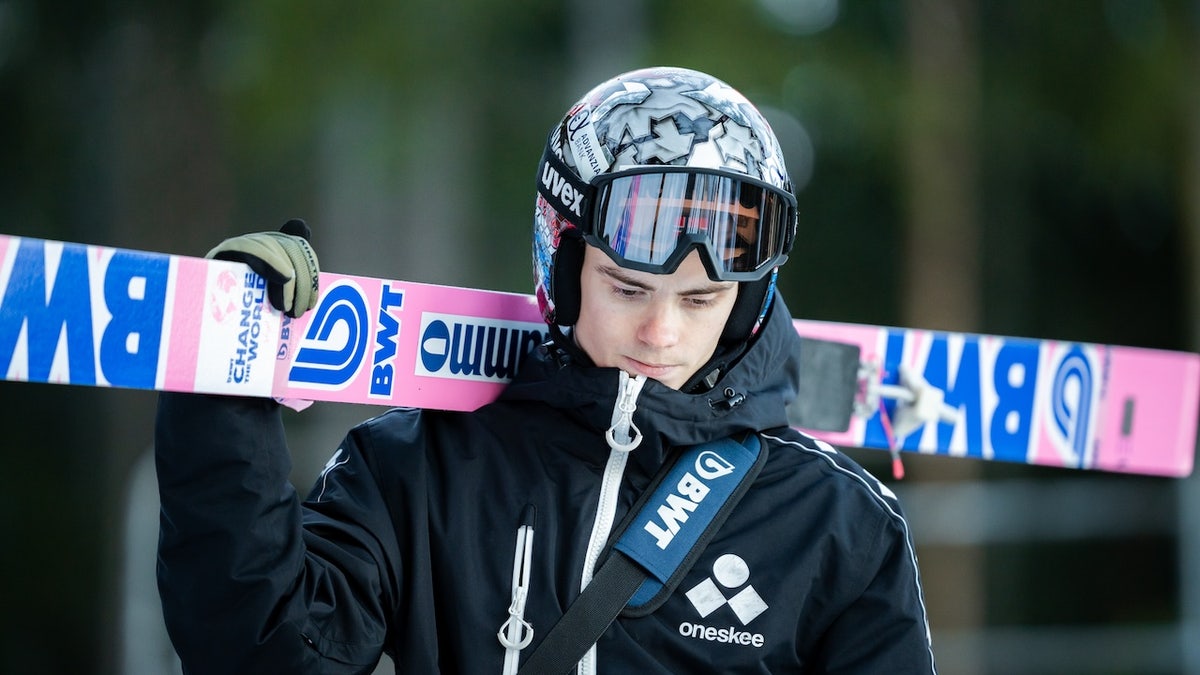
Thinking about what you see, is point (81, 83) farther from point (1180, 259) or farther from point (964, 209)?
point (1180, 259)

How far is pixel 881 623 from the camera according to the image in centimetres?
227

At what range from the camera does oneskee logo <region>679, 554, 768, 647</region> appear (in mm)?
2234

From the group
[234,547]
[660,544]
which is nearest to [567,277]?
[660,544]

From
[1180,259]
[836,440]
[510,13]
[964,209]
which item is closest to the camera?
[836,440]

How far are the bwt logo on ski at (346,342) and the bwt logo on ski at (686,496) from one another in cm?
55

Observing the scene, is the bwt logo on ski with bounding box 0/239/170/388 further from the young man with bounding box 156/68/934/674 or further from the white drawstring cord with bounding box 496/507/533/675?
the white drawstring cord with bounding box 496/507/533/675

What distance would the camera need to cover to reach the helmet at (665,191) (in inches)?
87.1

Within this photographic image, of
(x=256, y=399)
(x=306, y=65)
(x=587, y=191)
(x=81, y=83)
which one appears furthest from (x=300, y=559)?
(x=81, y=83)

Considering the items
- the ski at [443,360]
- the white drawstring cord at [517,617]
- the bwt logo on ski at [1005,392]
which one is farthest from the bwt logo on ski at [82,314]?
the bwt logo on ski at [1005,392]

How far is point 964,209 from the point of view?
6523mm

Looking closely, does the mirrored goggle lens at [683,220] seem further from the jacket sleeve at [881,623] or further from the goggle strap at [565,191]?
the jacket sleeve at [881,623]

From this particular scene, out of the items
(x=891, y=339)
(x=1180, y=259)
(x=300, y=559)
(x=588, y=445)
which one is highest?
A: (x=1180, y=259)

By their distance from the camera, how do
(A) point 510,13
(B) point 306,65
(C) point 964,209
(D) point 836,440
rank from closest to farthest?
(D) point 836,440 → (B) point 306,65 → (C) point 964,209 → (A) point 510,13

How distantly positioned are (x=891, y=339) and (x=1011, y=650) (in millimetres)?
4303
